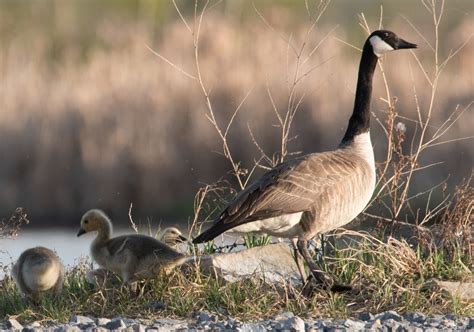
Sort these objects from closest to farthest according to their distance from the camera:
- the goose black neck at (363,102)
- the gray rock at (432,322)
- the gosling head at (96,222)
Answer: the gray rock at (432,322) → the gosling head at (96,222) → the goose black neck at (363,102)

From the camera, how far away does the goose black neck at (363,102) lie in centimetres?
981

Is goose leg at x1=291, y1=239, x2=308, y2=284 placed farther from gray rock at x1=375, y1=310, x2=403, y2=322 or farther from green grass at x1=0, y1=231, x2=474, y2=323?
gray rock at x1=375, y1=310, x2=403, y2=322

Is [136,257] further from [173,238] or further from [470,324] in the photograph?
[470,324]

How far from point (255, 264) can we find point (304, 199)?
856 mm

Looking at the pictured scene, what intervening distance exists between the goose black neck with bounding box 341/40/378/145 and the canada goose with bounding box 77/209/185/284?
1.92m

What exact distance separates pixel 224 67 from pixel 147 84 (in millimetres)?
1616

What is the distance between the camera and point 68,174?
1895cm

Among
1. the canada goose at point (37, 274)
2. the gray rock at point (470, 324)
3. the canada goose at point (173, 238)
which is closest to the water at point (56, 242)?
the canada goose at point (173, 238)

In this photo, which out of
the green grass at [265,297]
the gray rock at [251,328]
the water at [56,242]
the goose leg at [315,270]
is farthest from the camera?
the water at [56,242]

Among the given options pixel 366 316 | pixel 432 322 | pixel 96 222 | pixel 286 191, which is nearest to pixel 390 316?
pixel 366 316

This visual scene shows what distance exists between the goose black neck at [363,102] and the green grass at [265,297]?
3.39ft

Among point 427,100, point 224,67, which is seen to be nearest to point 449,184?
point 427,100

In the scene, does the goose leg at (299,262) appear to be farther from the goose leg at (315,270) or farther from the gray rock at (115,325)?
the gray rock at (115,325)

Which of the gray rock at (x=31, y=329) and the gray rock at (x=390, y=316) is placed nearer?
the gray rock at (x=31, y=329)
